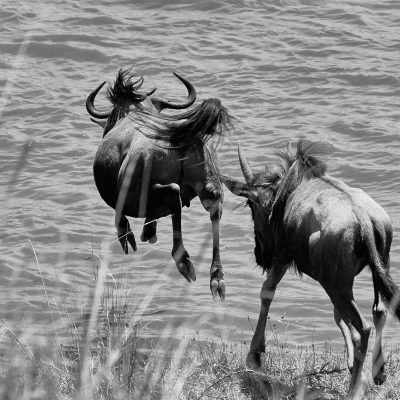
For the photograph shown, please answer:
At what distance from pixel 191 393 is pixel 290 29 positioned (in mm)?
12763

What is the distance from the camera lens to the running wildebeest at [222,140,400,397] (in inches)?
279

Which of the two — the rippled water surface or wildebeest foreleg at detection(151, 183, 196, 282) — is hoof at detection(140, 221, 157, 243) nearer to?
the rippled water surface

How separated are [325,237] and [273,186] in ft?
3.94

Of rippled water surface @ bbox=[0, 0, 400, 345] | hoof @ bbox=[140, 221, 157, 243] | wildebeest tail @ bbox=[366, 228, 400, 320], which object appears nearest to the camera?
wildebeest tail @ bbox=[366, 228, 400, 320]

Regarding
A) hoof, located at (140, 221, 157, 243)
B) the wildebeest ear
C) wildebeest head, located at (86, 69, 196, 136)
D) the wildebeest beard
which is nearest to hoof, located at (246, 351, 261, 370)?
the wildebeest beard

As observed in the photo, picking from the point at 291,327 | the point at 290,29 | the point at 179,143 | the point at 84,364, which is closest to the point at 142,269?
the point at 291,327

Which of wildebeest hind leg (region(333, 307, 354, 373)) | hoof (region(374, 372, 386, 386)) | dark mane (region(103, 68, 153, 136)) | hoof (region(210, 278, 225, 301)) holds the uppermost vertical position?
dark mane (region(103, 68, 153, 136))

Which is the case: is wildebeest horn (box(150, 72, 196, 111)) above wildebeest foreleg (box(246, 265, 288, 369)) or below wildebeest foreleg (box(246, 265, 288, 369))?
above

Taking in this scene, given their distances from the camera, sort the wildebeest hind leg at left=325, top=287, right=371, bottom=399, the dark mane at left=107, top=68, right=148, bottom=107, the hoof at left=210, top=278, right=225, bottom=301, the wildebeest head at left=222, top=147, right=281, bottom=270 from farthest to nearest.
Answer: the dark mane at left=107, top=68, right=148, bottom=107 → the hoof at left=210, top=278, right=225, bottom=301 → the wildebeest head at left=222, top=147, right=281, bottom=270 → the wildebeest hind leg at left=325, top=287, right=371, bottom=399

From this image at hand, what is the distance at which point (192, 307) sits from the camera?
1090cm

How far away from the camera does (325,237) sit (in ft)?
23.5

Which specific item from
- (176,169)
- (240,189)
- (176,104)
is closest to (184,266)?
(240,189)

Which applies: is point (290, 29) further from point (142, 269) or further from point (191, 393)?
point (191, 393)

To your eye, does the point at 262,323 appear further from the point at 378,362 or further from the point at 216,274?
the point at 378,362
